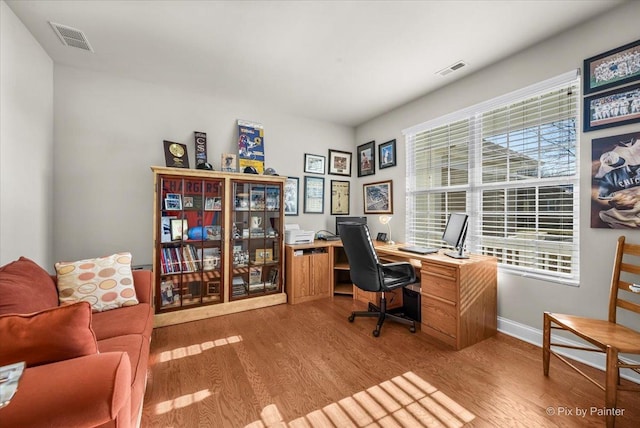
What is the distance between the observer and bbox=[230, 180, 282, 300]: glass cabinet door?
10.2 feet

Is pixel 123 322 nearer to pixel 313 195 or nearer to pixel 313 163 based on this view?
pixel 313 195

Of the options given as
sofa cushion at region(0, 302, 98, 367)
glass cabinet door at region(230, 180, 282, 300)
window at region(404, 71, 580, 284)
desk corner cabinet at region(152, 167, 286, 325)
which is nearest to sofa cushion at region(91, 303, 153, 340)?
sofa cushion at region(0, 302, 98, 367)

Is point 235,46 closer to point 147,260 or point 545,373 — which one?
point 147,260

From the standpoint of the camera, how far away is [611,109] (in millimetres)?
1881

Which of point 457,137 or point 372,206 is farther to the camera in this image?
point 372,206

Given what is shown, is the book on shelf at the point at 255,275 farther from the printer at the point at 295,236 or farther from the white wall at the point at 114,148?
the white wall at the point at 114,148

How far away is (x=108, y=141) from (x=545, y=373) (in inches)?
176

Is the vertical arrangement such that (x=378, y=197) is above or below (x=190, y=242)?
above

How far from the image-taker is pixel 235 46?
229 centimetres

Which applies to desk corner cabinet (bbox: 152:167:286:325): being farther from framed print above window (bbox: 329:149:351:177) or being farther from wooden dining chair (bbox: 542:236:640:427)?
wooden dining chair (bbox: 542:236:640:427)

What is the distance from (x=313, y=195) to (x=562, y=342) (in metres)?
3.18

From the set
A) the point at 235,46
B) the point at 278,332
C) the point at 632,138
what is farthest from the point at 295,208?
the point at 632,138

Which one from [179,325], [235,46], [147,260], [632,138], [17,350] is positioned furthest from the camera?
[147,260]

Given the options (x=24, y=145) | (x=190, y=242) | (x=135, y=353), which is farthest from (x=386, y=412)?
(x=24, y=145)
